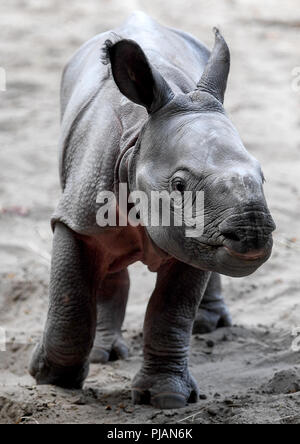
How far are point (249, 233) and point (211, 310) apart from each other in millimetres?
2510

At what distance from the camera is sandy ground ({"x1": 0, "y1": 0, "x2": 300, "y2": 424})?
14.1 feet

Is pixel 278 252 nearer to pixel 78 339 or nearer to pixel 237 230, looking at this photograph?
pixel 78 339

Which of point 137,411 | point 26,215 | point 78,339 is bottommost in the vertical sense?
point 137,411

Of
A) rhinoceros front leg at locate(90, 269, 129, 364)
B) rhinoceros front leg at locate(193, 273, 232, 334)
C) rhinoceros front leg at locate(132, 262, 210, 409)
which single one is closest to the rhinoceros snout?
rhinoceros front leg at locate(132, 262, 210, 409)

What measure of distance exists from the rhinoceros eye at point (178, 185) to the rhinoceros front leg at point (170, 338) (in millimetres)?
958

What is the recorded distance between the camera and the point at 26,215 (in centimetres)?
693

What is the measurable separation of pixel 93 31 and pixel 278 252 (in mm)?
4946

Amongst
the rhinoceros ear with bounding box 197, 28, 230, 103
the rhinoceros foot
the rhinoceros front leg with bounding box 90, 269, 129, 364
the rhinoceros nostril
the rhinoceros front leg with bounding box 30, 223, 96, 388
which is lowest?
the rhinoceros foot

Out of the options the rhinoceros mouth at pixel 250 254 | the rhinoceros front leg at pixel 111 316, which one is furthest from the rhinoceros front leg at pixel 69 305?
the rhinoceros mouth at pixel 250 254

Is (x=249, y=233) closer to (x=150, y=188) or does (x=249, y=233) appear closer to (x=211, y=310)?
(x=150, y=188)

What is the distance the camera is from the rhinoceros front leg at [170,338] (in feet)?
14.1

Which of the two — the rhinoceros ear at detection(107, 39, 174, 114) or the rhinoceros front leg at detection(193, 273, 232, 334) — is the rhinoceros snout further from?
the rhinoceros front leg at detection(193, 273, 232, 334)

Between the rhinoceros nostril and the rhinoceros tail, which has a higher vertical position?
the rhinoceros tail

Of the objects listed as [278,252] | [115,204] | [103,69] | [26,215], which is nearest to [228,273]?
[115,204]
